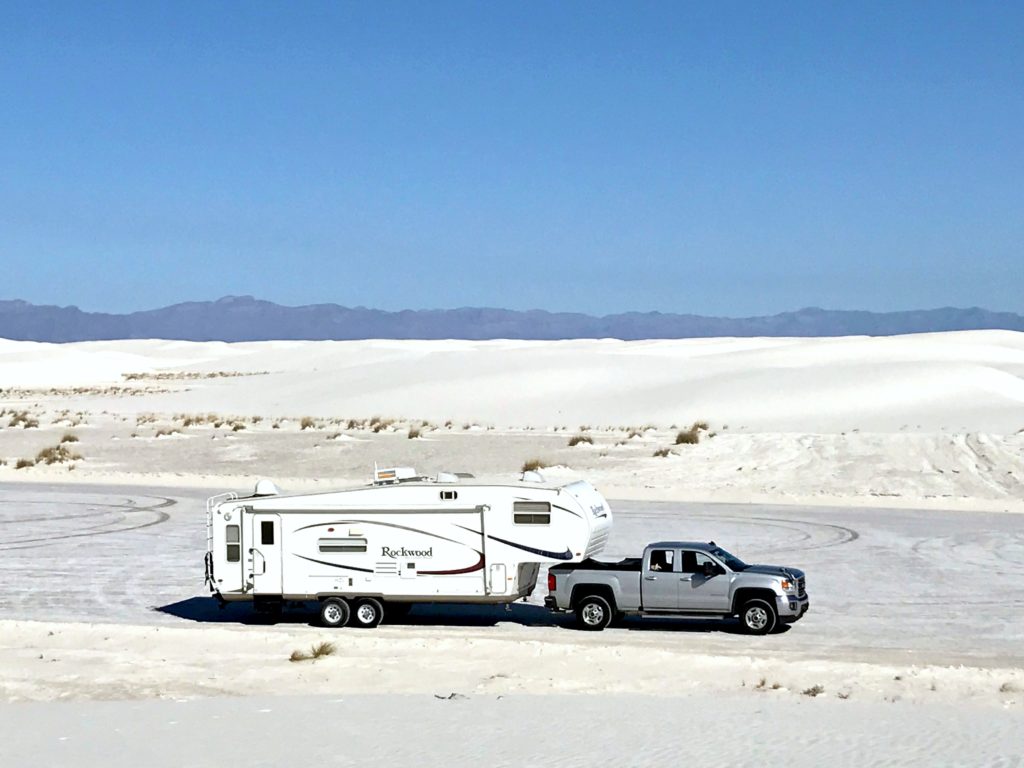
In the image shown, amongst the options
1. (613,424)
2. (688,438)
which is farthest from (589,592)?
(613,424)

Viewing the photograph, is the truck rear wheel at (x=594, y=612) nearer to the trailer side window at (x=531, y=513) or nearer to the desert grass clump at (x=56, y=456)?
the trailer side window at (x=531, y=513)

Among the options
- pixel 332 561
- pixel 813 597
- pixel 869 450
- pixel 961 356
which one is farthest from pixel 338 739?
pixel 961 356

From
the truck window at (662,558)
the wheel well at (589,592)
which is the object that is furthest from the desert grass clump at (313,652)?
the truck window at (662,558)

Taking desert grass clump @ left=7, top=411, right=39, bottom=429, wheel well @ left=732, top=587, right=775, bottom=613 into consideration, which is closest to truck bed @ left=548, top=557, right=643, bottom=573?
wheel well @ left=732, top=587, right=775, bottom=613

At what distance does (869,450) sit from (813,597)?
2733cm

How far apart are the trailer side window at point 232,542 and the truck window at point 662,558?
652 centimetres

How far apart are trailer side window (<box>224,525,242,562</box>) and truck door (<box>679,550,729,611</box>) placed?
6967 mm

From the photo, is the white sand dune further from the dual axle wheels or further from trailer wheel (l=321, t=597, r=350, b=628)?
trailer wheel (l=321, t=597, r=350, b=628)

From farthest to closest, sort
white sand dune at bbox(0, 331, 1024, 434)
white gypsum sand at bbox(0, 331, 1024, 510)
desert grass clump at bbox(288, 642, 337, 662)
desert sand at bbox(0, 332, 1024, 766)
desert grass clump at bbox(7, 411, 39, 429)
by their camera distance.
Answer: desert grass clump at bbox(7, 411, 39, 429) < white sand dune at bbox(0, 331, 1024, 434) < white gypsum sand at bbox(0, 331, 1024, 510) < desert grass clump at bbox(288, 642, 337, 662) < desert sand at bbox(0, 332, 1024, 766)

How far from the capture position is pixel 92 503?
40.6m

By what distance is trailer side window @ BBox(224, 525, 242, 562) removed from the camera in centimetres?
2138

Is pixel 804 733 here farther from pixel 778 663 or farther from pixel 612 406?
pixel 612 406

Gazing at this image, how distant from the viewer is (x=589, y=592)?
69.2ft

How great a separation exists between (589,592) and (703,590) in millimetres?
1760
